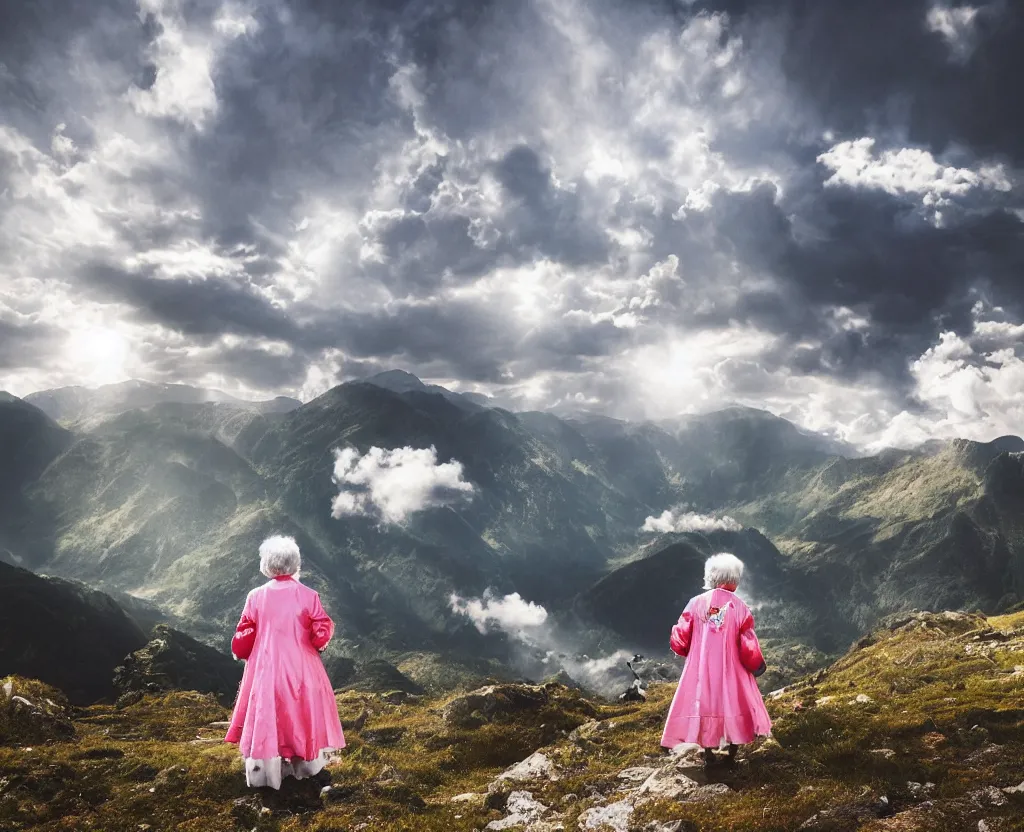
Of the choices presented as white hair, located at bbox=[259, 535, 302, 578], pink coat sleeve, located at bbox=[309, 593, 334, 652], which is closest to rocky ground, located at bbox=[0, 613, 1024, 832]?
pink coat sleeve, located at bbox=[309, 593, 334, 652]

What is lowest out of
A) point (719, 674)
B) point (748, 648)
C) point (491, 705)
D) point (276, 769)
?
point (491, 705)

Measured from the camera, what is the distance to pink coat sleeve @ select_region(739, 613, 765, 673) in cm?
1567

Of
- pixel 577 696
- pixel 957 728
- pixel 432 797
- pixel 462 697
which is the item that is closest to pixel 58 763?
pixel 432 797

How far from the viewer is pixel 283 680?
14.5 metres

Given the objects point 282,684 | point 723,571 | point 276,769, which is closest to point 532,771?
point 276,769

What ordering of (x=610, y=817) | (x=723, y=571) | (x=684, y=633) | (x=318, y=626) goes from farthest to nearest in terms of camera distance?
(x=684, y=633) < (x=723, y=571) < (x=318, y=626) < (x=610, y=817)

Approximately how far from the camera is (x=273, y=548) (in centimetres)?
1527

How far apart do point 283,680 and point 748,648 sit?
38.4 feet

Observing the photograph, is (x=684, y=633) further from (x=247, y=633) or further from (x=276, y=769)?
(x=247, y=633)

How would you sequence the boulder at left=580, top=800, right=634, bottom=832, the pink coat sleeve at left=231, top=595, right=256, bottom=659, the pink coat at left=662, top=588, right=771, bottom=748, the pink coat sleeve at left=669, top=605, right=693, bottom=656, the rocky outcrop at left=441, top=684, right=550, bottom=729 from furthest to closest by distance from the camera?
1. the rocky outcrop at left=441, top=684, right=550, bottom=729
2. the pink coat sleeve at left=669, top=605, right=693, bottom=656
3. the pink coat at left=662, top=588, right=771, bottom=748
4. the pink coat sleeve at left=231, top=595, right=256, bottom=659
5. the boulder at left=580, top=800, right=634, bottom=832

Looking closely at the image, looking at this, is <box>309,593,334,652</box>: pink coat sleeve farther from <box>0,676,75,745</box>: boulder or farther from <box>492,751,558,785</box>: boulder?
<box>0,676,75,745</box>: boulder

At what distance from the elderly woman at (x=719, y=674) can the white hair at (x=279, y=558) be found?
10205 millimetres

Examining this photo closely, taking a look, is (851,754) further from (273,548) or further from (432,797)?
(273,548)

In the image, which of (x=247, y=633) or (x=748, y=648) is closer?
(x=247, y=633)
